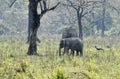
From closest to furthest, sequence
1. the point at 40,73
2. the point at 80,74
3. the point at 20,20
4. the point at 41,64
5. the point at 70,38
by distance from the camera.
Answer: the point at 80,74 → the point at 40,73 → the point at 41,64 → the point at 70,38 → the point at 20,20

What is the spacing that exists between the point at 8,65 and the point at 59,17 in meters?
66.5

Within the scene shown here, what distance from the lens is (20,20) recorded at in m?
78.9

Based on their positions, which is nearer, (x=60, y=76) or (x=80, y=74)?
(x=60, y=76)

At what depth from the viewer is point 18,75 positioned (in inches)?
460

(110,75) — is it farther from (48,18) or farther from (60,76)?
(48,18)

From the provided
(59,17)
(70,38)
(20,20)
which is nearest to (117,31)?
(59,17)

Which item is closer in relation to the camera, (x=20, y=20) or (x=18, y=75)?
(x=18, y=75)

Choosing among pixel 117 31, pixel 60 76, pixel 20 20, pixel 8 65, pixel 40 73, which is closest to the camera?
pixel 60 76

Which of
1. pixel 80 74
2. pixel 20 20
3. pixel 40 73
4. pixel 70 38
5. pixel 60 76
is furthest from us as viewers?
pixel 20 20

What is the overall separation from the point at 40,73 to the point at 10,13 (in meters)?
64.4

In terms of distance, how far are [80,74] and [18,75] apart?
206 centimetres

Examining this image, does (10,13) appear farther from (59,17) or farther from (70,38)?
(70,38)

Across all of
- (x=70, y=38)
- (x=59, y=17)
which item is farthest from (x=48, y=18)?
(x=70, y=38)

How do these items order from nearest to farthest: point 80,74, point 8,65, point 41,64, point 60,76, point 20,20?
point 60,76 < point 80,74 < point 8,65 < point 41,64 < point 20,20
